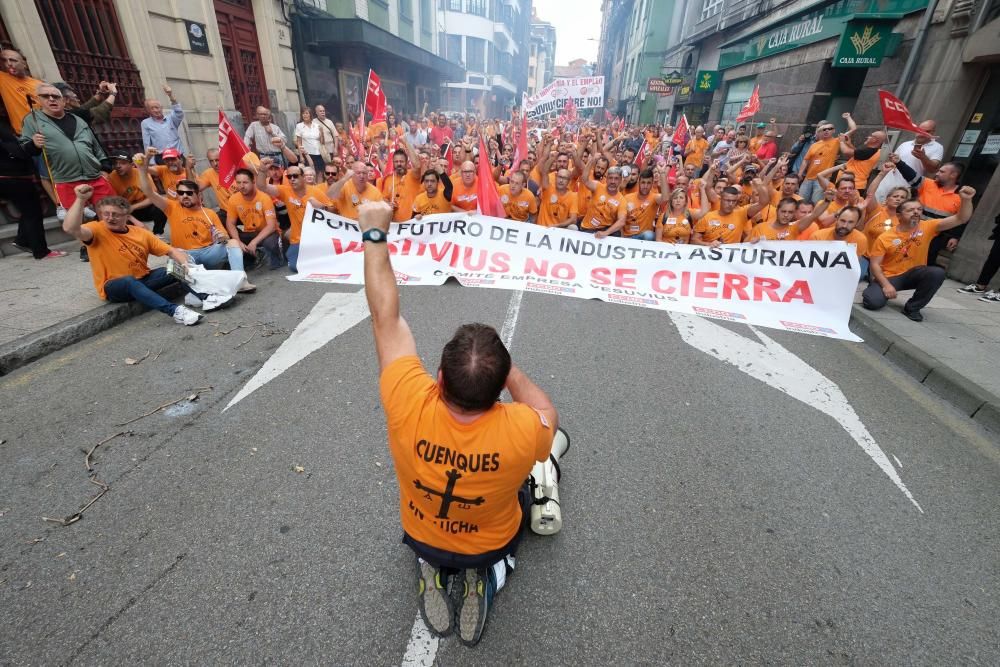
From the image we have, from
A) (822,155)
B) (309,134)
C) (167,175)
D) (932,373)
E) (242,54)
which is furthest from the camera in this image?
(242,54)

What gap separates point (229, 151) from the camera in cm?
624

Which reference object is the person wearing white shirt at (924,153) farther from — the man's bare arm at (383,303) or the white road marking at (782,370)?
the man's bare arm at (383,303)

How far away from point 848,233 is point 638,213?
274 cm

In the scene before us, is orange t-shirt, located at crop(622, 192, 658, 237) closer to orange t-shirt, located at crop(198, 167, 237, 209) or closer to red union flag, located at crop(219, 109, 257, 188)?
red union flag, located at crop(219, 109, 257, 188)

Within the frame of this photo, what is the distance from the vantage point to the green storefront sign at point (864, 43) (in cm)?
1046

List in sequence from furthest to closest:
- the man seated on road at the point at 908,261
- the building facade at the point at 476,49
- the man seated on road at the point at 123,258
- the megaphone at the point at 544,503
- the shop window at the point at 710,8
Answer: the building facade at the point at 476,49 < the shop window at the point at 710,8 < the man seated on road at the point at 908,261 < the man seated on road at the point at 123,258 < the megaphone at the point at 544,503

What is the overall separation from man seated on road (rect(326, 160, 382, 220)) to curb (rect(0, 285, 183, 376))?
298 cm

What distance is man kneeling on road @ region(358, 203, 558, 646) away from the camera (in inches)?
61.8

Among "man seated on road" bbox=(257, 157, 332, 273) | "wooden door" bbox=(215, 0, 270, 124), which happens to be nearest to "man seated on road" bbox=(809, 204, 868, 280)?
"man seated on road" bbox=(257, 157, 332, 273)

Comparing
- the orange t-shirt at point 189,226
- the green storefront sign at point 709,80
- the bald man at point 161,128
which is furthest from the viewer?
the green storefront sign at point 709,80

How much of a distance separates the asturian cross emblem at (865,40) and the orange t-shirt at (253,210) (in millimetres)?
13569

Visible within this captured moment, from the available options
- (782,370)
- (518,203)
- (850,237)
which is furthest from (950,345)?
(518,203)

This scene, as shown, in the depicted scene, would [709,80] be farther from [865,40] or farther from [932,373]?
[932,373]

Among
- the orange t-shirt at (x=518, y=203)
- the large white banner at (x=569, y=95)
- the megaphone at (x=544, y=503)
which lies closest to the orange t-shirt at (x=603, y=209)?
the orange t-shirt at (x=518, y=203)
